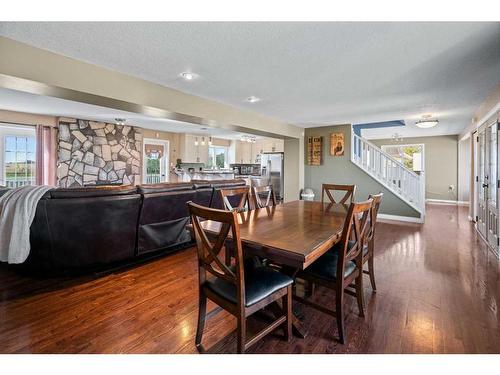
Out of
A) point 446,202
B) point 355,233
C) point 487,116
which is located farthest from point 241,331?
point 446,202

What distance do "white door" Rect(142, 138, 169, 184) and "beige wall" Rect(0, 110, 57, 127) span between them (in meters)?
2.31

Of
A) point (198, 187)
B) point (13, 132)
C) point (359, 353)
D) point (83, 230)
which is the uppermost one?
point (13, 132)

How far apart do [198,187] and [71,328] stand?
2.10m

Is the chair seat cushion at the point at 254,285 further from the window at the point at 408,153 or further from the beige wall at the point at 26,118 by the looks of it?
the window at the point at 408,153

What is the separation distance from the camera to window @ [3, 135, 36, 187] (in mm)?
5414

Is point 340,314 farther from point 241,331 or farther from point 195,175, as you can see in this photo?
point 195,175

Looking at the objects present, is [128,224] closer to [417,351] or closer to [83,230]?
[83,230]

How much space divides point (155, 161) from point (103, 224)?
565 cm

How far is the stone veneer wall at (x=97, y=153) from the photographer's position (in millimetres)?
5977

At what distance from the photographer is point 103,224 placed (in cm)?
269

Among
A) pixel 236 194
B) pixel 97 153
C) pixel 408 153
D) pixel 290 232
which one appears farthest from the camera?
pixel 408 153

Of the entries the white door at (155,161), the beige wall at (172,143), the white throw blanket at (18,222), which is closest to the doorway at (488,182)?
the white throw blanket at (18,222)
